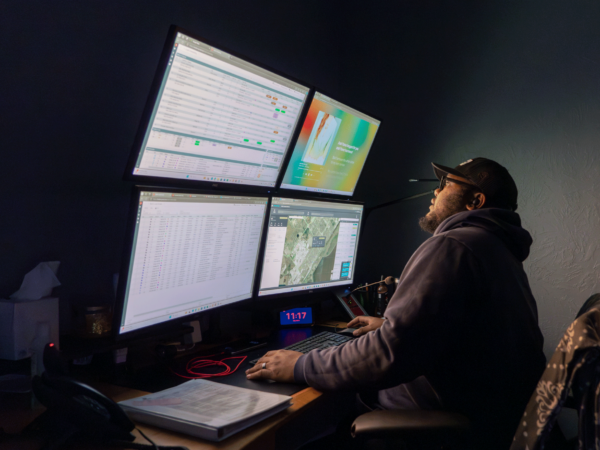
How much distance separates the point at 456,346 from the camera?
1147mm

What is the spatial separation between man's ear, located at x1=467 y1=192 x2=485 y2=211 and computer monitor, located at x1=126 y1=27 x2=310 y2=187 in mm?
712

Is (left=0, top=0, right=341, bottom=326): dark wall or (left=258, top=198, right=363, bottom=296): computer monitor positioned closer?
(left=0, top=0, right=341, bottom=326): dark wall

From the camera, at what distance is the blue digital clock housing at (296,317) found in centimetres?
180

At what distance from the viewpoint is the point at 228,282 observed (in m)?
1.47

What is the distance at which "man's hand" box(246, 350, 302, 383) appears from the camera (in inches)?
46.9

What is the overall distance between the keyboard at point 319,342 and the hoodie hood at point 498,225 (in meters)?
0.55

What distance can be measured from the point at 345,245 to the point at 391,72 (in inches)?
45.1

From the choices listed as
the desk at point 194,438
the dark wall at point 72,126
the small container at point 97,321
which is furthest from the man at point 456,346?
the dark wall at point 72,126

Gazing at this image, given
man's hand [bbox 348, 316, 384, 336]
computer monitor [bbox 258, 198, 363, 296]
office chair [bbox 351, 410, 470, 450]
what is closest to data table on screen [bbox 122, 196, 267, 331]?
computer monitor [bbox 258, 198, 363, 296]

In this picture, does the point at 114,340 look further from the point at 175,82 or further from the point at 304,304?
the point at 304,304

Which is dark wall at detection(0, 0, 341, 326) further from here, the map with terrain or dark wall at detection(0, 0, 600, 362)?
the map with terrain

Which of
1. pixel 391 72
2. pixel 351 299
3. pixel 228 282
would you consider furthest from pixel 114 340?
pixel 391 72

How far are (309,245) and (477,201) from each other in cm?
70

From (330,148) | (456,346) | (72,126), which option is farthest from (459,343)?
(72,126)
